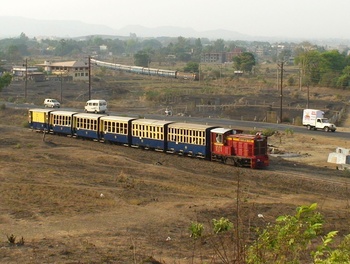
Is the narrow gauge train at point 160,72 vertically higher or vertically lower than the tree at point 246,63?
lower

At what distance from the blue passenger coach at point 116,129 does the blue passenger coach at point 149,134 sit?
56 centimetres

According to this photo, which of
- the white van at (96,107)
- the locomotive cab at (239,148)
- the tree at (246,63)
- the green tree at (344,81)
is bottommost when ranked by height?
the locomotive cab at (239,148)

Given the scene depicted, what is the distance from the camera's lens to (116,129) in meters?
43.8

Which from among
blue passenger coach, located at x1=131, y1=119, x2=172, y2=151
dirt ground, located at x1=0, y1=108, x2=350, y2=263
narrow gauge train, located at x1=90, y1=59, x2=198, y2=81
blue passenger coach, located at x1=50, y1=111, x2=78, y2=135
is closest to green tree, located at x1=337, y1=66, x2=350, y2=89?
narrow gauge train, located at x1=90, y1=59, x2=198, y2=81

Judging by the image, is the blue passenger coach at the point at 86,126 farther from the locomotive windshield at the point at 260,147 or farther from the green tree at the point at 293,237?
the green tree at the point at 293,237

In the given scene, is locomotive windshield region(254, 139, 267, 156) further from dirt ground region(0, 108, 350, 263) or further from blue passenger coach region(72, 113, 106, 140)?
blue passenger coach region(72, 113, 106, 140)

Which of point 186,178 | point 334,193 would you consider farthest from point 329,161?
point 186,178

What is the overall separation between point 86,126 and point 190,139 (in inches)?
492

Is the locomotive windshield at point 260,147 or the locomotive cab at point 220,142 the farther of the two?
the locomotive cab at point 220,142

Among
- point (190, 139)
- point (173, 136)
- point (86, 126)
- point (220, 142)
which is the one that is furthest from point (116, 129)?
point (220, 142)

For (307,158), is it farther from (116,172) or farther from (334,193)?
(116,172)

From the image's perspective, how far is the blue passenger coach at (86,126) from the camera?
1802 inches

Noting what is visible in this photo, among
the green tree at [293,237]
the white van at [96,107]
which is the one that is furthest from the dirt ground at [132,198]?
the white van at [96,107]

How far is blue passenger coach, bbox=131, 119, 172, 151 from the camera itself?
4009 cm
